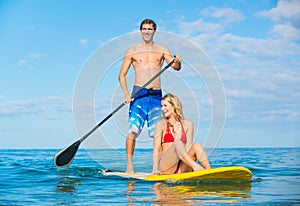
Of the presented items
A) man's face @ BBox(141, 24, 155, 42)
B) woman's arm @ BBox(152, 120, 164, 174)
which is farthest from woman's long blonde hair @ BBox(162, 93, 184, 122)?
man's face @ BBox(141, 24, 155, 42)

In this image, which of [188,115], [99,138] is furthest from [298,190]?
[99,138]

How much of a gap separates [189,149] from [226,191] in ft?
2.97

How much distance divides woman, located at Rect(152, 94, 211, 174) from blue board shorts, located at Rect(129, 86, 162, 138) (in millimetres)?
852

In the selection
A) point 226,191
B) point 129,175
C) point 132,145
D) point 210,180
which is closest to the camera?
point 226,191

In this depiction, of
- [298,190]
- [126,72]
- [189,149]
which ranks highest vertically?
[126,72]

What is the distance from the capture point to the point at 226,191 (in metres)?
5.31

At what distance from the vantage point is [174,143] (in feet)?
20.2

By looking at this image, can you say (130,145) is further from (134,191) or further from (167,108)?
(134,191)

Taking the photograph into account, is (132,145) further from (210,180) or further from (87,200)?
(87,200)

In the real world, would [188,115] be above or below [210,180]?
above

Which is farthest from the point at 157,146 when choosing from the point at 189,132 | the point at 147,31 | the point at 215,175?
the point at 147,31

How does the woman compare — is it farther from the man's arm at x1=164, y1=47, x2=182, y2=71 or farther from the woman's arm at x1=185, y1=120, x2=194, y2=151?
the man's arm at x1=164, y1=47, x2=182, y2=71

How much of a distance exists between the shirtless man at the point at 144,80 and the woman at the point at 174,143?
85 cm

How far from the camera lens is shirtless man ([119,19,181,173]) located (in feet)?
23.6
